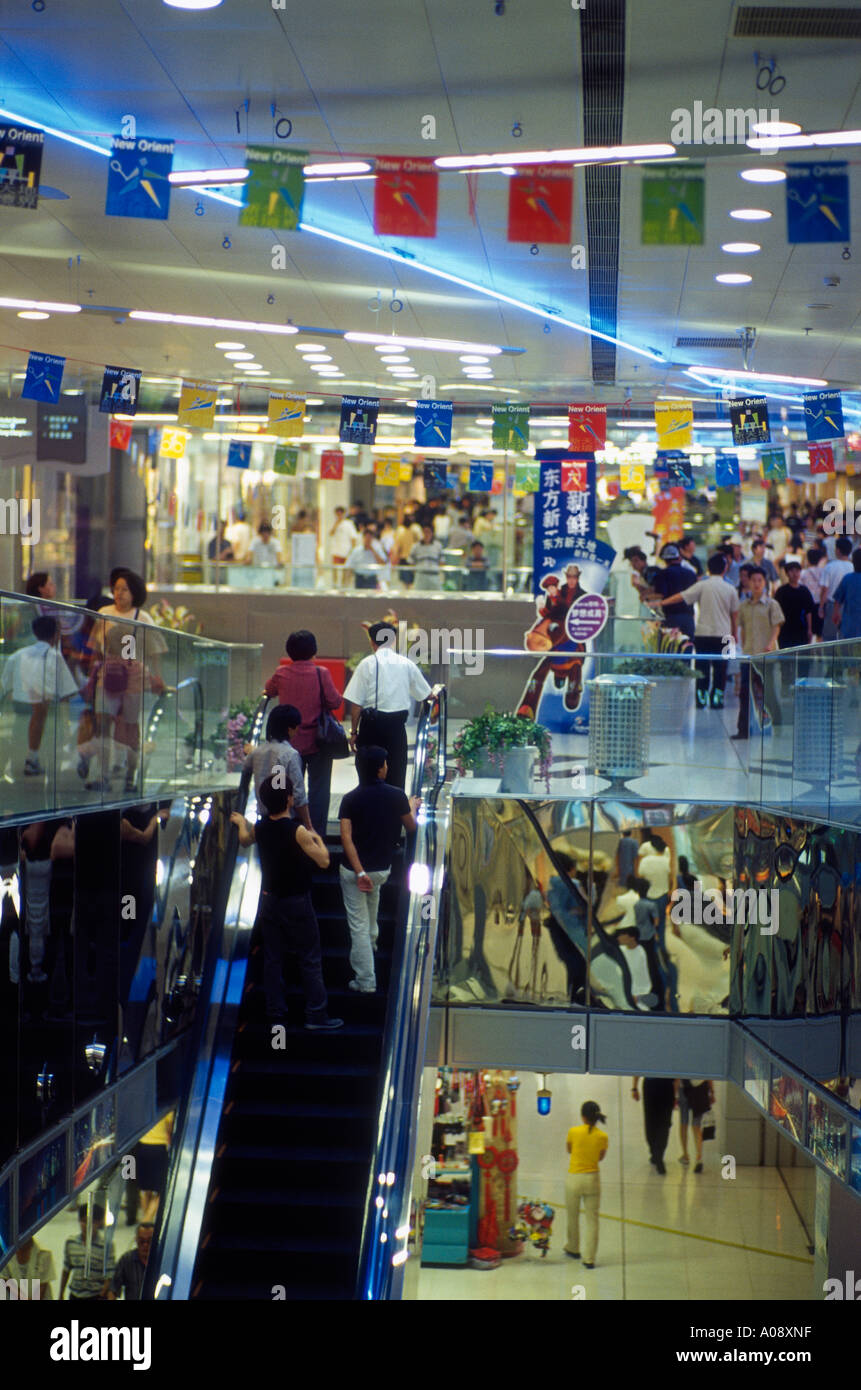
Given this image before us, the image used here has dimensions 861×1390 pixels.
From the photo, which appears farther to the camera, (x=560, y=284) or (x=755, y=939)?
(x=560, y=284)

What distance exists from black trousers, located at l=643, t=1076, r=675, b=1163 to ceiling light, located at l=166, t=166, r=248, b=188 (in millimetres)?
11867

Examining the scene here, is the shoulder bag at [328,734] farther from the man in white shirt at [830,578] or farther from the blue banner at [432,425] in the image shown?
the man in white shirt at [830,578]

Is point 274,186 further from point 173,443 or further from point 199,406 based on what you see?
point 173,443

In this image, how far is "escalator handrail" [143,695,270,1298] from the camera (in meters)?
7.93

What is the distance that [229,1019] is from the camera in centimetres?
920

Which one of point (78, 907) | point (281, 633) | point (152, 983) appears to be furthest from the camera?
point (281, 633)

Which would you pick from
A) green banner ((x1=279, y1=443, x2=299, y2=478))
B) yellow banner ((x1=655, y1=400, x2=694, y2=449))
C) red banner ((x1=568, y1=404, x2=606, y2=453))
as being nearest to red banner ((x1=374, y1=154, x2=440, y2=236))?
red banner ((x1=568, y1=404, x2=606, y2=453))

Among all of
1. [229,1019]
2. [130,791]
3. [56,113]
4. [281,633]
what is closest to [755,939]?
[229,1019]

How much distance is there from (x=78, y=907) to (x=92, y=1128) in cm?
120

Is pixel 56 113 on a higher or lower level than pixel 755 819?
higher

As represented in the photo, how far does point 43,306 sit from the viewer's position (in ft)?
45.8

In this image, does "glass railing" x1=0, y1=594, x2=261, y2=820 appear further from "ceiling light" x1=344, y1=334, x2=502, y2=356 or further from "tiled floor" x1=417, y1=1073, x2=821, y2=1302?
"tiled floor" x1=417, y1=1073, x2=821, y2=1302

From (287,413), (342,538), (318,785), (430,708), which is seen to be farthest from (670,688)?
(342,538)
